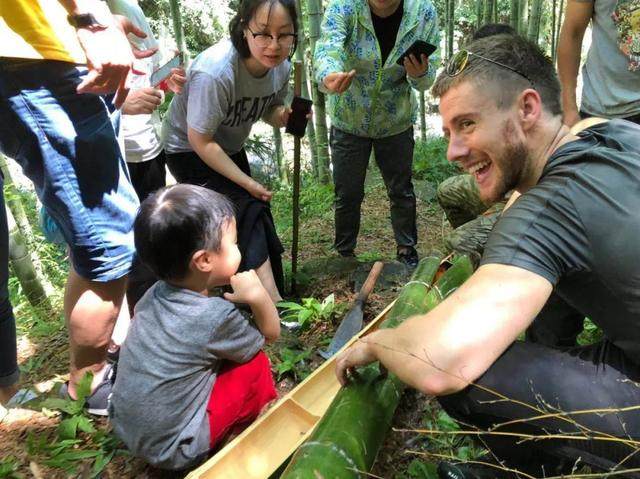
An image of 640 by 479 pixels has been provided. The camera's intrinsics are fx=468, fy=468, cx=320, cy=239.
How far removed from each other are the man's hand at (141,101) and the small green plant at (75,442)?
1567 mm

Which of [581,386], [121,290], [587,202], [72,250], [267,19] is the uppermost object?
[267,19]

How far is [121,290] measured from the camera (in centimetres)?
233

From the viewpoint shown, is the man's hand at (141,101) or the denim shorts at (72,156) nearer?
the denim shorts at (72,156)

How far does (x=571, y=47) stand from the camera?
327 centimetres

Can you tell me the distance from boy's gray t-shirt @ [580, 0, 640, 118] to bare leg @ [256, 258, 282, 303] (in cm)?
257

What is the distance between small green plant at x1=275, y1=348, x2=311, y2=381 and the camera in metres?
2.81

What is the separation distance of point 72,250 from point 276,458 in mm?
1318

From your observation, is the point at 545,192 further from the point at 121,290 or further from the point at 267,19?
the point at 267,19

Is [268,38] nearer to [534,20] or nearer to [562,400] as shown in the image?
[562,400]

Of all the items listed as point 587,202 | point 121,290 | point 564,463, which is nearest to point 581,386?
point 564,463

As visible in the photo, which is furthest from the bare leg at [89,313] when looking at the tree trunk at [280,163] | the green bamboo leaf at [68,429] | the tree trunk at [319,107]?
the tree trunk at [280,163]

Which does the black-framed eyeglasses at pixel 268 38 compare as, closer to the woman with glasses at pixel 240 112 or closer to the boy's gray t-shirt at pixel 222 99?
the woman with glasses at pixel 240 112

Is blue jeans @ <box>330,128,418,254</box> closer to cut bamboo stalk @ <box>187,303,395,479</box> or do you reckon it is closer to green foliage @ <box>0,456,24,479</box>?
cut bamboo stalk @ <box>187,303,395,479</box>

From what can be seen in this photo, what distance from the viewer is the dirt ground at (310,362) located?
7.39 feet
